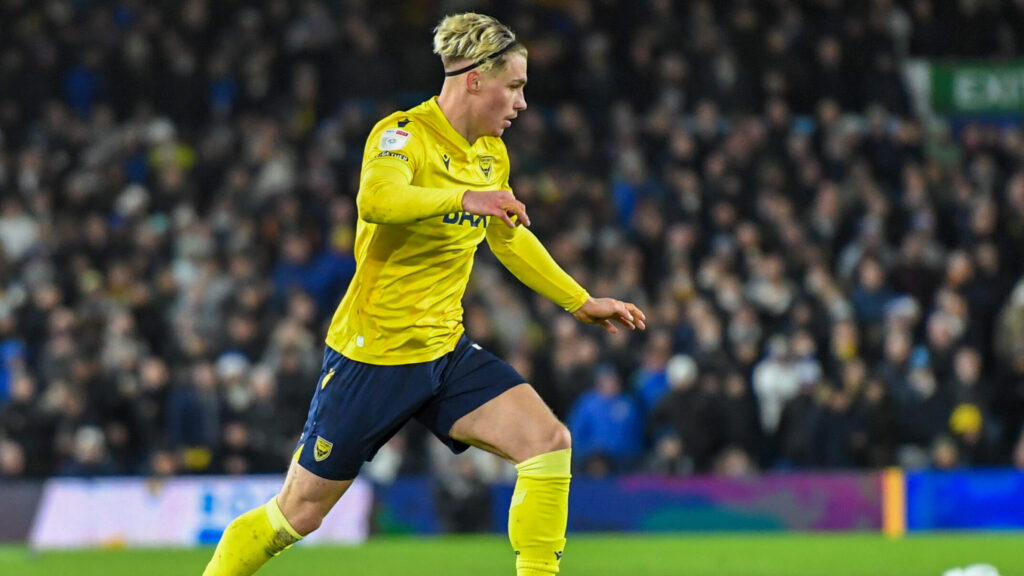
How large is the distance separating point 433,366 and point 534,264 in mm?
675

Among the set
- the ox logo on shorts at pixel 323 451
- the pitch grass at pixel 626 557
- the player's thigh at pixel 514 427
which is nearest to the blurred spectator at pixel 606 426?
the pitch grass at pixel 626 557

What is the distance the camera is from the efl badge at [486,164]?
6137mm

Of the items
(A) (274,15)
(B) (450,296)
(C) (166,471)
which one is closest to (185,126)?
(A) (274,15)

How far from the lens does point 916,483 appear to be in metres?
13.7

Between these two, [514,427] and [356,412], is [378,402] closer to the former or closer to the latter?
[356,412]

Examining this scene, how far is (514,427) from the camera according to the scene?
19.4 feet

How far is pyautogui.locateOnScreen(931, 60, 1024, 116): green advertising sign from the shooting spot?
1650 centimetres

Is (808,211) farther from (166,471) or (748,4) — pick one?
(166,471)

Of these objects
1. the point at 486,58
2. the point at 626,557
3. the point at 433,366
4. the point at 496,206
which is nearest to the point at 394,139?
the point at 486,58

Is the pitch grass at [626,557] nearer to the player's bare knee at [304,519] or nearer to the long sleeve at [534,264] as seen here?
the long sleeve at [534,264]

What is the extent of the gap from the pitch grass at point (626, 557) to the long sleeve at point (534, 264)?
3.75m

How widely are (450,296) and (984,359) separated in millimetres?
10681

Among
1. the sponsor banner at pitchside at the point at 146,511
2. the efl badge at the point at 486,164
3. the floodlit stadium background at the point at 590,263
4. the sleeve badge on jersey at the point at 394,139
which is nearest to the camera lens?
the sleeve badge on jersey at the point at 394,139

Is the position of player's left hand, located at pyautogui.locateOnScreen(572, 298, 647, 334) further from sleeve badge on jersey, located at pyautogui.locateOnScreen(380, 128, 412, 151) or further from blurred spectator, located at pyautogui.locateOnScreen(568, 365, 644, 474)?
blurred spectator, located at pyautogui.locateOnScreen(568, 365, 644, 474)
